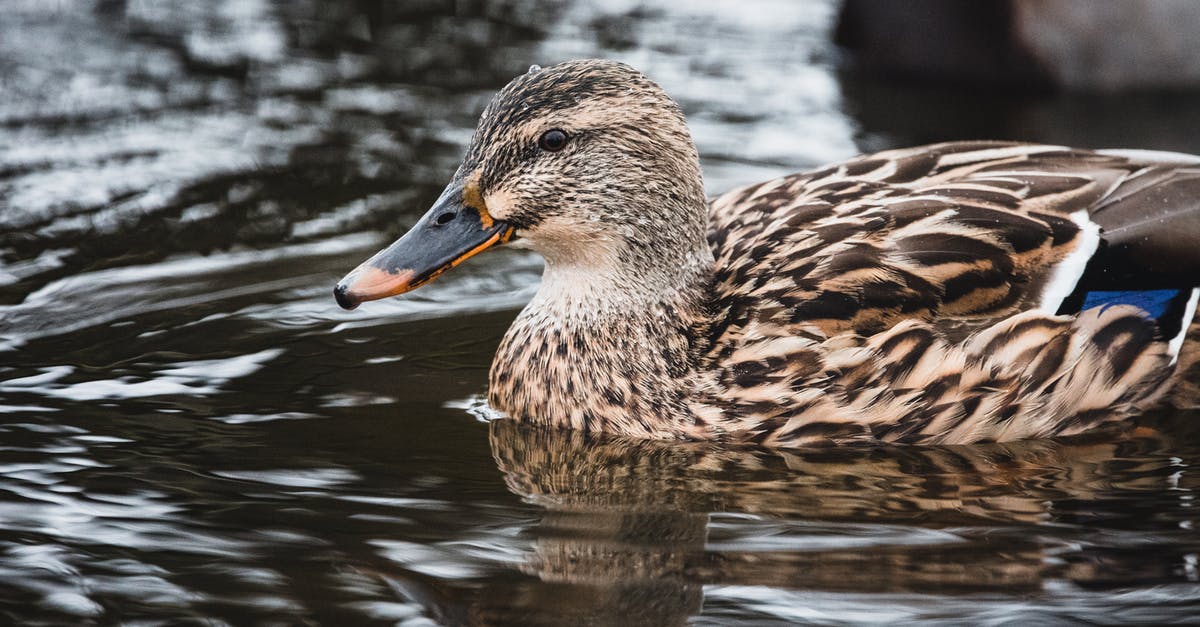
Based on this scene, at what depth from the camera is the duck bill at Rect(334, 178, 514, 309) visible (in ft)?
21.1

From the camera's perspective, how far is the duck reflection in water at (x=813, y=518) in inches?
213

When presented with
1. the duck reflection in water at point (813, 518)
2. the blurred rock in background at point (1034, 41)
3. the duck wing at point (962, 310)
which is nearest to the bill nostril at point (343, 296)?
the duck reflection in water at point (813, 518)

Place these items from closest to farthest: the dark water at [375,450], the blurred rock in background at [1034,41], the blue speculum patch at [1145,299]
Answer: the dark water at [375,450] < the blue speculum patch at [1145,299] < the blurred rock in background at [1034,41]

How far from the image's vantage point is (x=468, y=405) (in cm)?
709

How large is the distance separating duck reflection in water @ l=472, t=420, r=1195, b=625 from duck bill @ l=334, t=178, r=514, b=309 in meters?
0.76

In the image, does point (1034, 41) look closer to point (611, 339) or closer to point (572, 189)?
point (611, 339)

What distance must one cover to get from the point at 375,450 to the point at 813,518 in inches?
67.4

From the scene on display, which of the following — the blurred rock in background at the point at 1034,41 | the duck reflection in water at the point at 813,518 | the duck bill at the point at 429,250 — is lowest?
the duck reflection in water at the point at 813,518

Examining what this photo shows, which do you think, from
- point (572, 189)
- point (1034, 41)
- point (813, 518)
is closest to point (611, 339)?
point (572, 189)

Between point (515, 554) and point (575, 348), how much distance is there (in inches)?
57.4

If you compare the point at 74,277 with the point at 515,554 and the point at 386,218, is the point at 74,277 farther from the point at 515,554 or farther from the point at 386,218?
the point at 515,554

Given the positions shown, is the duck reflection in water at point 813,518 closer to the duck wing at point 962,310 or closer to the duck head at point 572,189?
the duck wing at point 962,310

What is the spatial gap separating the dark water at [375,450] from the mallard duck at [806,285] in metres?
0.17

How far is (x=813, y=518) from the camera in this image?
5918mm
